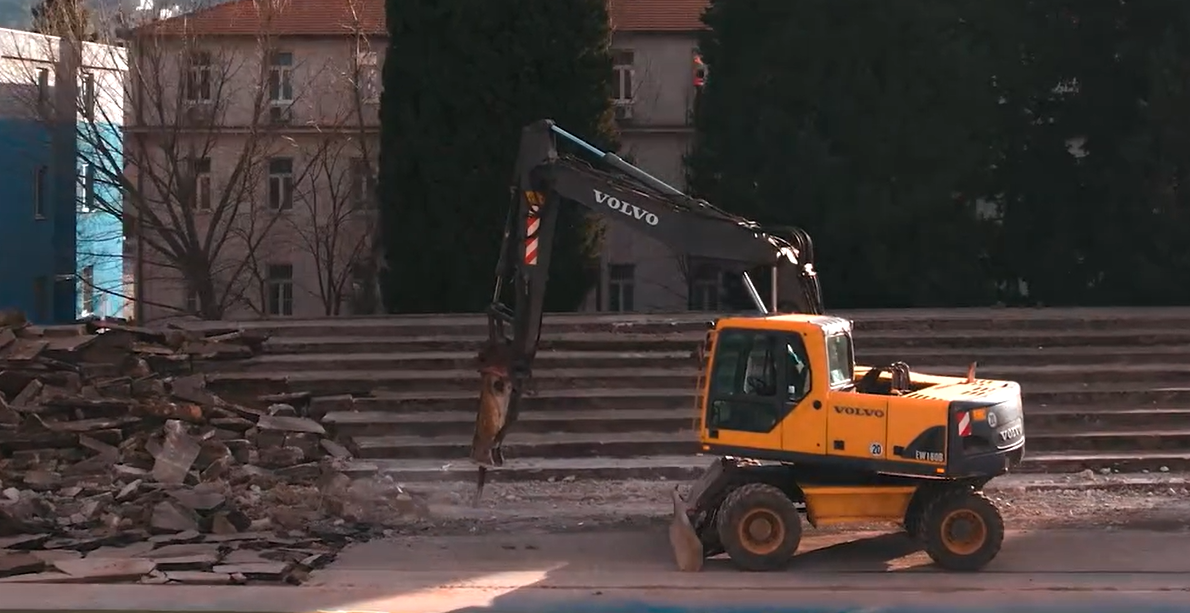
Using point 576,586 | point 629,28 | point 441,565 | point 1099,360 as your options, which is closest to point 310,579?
point 441,565

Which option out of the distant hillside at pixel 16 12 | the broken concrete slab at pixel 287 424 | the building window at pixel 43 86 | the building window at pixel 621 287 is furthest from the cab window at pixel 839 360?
the distant hillside at pixel 16 12

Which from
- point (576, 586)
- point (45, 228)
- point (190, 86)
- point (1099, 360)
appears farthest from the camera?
point (45, 228)

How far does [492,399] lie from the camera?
12.1m

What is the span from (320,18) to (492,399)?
20.6 metres

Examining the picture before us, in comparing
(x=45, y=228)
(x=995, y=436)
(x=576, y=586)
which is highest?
(x=45, y=228)

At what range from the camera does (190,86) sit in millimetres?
27734

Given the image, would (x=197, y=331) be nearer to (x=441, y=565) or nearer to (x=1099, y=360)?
(x=441, y=565)

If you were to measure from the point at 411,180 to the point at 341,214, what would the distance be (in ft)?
21.7

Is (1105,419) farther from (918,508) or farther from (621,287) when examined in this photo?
(621,287)

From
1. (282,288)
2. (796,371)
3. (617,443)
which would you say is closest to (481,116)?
(617,443)

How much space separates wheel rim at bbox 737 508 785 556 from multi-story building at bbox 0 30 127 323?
68.6 ft

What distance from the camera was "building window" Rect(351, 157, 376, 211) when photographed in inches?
1115

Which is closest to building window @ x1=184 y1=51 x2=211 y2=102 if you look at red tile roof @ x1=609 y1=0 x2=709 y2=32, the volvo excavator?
red tile roof @ x1=609 y1=0 x2=709 y2=32

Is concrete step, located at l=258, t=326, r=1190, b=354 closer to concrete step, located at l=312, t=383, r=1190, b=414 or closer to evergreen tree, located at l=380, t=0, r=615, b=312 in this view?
concrete step, located at l=312, t=383, r=1190, b=414
